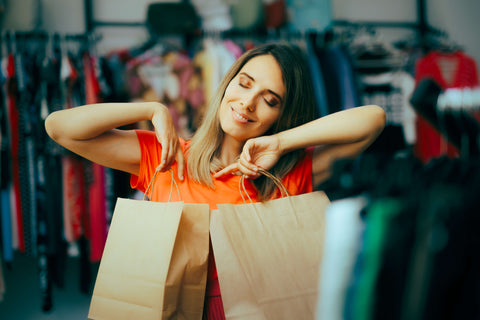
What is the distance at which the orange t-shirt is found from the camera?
924 millimetres

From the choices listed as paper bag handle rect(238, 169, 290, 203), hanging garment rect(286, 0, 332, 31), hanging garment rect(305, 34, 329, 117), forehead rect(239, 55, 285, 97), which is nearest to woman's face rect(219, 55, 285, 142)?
forehead rect(239, 55, 285, 97)

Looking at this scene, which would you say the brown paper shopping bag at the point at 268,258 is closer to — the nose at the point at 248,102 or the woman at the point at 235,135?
the woman at the point at 235,135

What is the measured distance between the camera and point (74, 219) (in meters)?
1.78

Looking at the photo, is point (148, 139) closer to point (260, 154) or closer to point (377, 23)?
point (260, 154)

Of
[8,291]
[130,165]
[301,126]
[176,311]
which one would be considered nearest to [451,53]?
[301,126]

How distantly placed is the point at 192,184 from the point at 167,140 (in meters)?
0.13

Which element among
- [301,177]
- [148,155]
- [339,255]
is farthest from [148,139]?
[339,255]

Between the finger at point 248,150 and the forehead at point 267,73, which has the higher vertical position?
the forehead at point 267,73

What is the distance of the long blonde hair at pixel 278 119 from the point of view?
0.96 meters

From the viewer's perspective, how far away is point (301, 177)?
102cm

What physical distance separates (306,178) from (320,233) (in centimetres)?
24

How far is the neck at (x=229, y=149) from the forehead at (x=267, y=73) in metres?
0.19

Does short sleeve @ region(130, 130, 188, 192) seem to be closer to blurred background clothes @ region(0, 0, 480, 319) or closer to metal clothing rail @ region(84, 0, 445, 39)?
blurred background clothes @ region(0, 0, 480, 319)

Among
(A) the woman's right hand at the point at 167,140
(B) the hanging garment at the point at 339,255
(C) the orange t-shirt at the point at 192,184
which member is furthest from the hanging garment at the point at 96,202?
(B) the hanging garment at the point at 339,255
